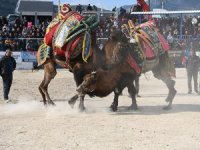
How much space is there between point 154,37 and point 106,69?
1.77 m

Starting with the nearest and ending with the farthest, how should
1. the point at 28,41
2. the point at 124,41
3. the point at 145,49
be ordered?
the point at 124,41 → the point at 145,49 → the point at 28,41

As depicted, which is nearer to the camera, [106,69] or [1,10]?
[106,69]

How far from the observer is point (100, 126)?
9062 mm

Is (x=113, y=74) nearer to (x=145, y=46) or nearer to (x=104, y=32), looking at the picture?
(x=145, y=46)

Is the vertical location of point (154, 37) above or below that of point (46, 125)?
above

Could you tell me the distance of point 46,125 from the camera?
9.24 meters

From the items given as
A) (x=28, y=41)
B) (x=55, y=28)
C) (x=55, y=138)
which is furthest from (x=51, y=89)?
(x=28, y=41)

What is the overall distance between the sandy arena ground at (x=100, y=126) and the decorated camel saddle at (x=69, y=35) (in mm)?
1389

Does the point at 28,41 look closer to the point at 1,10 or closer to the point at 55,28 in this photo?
the point at 1,10

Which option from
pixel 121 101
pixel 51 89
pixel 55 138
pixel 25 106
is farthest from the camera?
pixel 51 89

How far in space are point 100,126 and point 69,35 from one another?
262cm

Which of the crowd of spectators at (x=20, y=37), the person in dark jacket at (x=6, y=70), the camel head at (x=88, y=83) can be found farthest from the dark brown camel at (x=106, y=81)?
the crowd of spectators at (x=20, y=37)

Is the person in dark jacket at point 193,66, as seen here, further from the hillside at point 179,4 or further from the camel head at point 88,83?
the hillside at point 179,4

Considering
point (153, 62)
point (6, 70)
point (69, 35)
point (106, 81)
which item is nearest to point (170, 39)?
point (6, 70)
